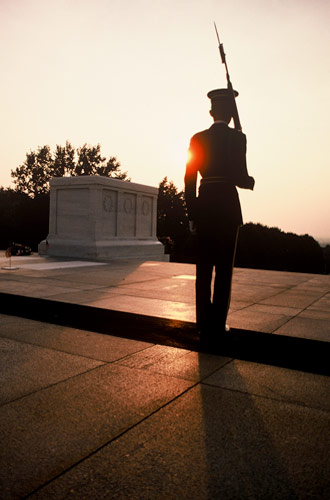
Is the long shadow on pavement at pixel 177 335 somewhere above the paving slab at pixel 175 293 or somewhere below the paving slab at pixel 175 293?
below

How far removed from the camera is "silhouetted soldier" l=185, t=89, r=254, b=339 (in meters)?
3.49

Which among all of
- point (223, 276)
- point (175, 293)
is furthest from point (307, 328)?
point (175, 293)

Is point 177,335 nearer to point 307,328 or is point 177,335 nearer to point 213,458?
point 307,328

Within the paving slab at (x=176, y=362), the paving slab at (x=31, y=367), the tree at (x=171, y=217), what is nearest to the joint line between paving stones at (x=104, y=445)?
the paving slab at (x=176, y=362)

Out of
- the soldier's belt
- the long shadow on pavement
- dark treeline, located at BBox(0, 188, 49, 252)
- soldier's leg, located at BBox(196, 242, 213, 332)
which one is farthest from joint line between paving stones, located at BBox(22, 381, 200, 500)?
dark treeline, located at BBox(0, 188, 49, 252)

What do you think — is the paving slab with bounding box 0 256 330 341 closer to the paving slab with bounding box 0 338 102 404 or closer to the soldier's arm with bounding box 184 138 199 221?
the soldier's arm with bounding box 184 138 199 221

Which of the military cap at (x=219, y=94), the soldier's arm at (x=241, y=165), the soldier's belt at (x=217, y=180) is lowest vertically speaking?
the soldier's belt at (x=217, y=180)

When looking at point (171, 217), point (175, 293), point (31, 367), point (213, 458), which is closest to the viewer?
point (213, 458)

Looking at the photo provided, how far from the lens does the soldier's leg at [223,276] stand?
3.47 meters

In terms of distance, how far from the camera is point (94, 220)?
43.9 ft

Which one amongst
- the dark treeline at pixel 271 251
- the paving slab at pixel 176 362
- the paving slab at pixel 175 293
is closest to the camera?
the paving slab at pixel 176 362

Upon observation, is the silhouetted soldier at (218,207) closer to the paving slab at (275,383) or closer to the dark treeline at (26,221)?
the paving slab at (275,383)

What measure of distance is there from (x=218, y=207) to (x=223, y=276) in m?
0.57

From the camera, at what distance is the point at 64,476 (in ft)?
5.21
